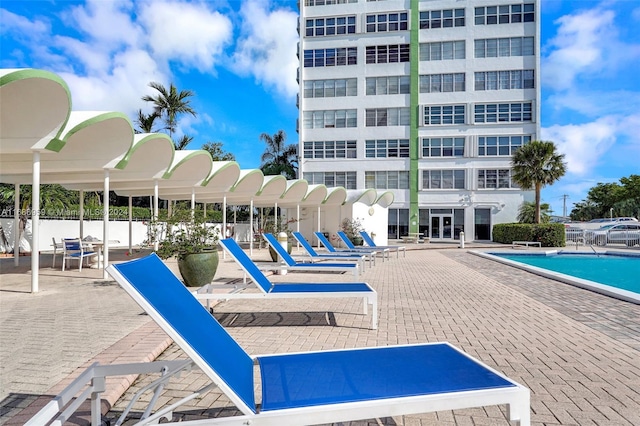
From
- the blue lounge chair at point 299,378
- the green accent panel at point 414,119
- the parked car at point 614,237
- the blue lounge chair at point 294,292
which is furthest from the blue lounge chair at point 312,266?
the green accent panel at point 414,119

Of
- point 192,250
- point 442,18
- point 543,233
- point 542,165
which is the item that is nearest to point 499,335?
point 192,250

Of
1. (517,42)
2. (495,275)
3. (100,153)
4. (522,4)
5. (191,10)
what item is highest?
(522,4)

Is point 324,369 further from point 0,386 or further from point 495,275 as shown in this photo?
point 495,275

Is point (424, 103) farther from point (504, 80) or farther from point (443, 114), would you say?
point (504, 80)

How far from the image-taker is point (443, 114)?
1367 inches

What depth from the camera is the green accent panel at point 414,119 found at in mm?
34688

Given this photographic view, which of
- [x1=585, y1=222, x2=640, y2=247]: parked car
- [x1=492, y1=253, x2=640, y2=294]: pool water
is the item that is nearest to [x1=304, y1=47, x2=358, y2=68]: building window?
[x1=585, y1=222, x2=640, y2=247]: parked car

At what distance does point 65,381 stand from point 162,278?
1528 mm

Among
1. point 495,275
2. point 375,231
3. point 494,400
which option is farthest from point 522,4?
point 494,400

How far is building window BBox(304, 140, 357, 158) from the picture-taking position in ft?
118

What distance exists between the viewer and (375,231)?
80.7ft

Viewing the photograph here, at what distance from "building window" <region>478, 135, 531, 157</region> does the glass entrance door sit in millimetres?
5734

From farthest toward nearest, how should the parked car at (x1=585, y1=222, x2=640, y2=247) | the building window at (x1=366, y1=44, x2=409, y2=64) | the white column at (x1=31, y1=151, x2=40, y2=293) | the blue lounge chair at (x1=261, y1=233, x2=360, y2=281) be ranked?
the building window at (x1=366, y1=44, x2=409, y2=64), the parked car at (x1=585, y1=222, x2=640, y2=247), the blue lounge chair at (x1=261, y1=233, x2=360, y2=281), the white column at (x1=31, y1=151, x2=40, y2=293)

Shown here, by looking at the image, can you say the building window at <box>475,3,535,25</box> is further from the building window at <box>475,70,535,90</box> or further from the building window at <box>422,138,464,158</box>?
the building window at <box>422,138,464,158</box>
